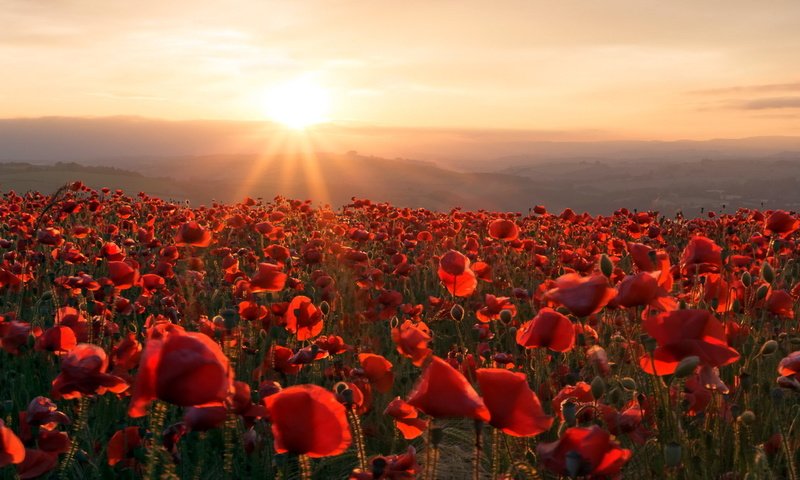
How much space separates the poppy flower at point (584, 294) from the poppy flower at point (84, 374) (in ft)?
4.54

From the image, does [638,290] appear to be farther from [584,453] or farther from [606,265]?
[584,453]

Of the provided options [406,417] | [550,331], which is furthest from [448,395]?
[550,331]

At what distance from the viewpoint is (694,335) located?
5.87ft

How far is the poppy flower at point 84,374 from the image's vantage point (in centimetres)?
192

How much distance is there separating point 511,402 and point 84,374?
1.28 meters

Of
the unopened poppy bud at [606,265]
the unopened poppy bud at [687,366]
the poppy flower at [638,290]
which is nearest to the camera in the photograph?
the unopened poppy bud at [687,366]

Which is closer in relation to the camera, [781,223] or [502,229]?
[781,223]

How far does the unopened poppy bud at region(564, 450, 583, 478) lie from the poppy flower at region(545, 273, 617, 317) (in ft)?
2.14

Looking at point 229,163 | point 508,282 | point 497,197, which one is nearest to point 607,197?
point 497,197

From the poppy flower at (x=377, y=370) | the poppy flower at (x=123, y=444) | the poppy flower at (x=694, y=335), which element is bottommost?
the poppy flower at (x=123, y=444)

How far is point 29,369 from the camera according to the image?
3.92m

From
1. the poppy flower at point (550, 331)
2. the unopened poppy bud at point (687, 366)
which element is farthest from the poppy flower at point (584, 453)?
the poppy flower at point (550, 331)

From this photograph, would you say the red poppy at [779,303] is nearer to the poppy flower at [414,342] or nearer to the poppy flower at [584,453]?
the poppy flower at [414,342]

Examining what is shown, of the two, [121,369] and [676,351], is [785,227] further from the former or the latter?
[121,369]
